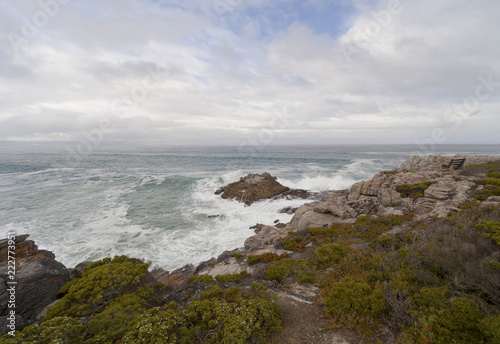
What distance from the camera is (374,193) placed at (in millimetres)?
16625

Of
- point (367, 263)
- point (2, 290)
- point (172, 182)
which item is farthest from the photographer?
point (172, 182)

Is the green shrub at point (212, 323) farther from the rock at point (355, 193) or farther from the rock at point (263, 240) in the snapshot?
the rock at point (355, 193)

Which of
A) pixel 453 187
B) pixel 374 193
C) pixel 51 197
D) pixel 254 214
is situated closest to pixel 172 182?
pixel 51 197

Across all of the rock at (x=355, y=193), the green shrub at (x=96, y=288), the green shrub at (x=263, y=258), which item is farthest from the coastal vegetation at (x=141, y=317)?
the rock at (x=355, y=193)

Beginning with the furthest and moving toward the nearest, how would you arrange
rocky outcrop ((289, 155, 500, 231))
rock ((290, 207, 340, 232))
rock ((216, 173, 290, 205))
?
rock ((216, 173, 290, 205)), rock ((290, 207, 340, 232)), rocky outcrop ((289, 155, 500, 231))

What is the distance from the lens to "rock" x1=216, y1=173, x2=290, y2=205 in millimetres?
25000

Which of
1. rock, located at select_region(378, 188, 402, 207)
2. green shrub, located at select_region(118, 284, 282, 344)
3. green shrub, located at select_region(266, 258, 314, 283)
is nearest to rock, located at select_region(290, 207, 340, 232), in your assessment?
rock, located at select_region(378, 188, 402, 207)

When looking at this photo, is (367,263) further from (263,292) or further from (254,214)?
(254,214)

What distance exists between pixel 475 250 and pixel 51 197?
111 feet

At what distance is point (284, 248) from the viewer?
10.8 meters

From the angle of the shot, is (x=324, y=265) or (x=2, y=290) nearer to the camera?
(x=2, y=290)

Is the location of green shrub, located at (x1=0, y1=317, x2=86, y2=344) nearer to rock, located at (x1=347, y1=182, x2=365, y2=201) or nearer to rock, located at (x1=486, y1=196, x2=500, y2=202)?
rock, located at (x1=486, y1=196, x2=500, y2=202)

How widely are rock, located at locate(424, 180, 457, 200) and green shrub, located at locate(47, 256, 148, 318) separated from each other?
16852mm

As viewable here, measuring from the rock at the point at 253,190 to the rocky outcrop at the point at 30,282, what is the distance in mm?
18335
